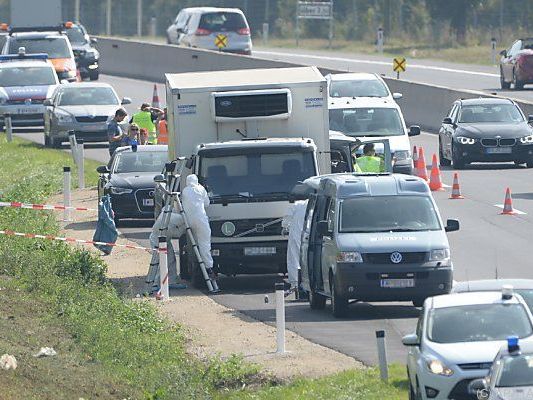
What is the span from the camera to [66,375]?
1747cm

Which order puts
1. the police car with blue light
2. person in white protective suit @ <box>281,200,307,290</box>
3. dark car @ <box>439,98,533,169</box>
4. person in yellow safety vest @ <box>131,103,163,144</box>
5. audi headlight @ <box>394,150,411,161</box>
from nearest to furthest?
1. person in white protective suit @ <box>281,200,307,290</box>
2. audi headlight @ <box>394,150,411,161</box>
3. dark car @ <box>439,98,533,169</box>
4. person in yellow safety vest @ <box>131,103,163,144</box>
5. the police car with blue light

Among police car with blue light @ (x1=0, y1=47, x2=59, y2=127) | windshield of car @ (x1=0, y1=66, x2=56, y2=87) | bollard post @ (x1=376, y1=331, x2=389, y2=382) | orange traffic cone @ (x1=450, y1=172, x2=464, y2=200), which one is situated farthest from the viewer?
windshield of car @ (x1=0, y1=66, x2=56, y2=87)

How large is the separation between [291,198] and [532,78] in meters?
33.0

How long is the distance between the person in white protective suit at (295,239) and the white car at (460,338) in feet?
24.0

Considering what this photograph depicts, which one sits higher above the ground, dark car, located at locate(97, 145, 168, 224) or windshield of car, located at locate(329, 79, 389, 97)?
windshield of car, located at locate(329, 79, 389, 97)

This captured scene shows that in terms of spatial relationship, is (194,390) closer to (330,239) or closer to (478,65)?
(330,239)

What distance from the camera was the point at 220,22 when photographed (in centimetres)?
6594

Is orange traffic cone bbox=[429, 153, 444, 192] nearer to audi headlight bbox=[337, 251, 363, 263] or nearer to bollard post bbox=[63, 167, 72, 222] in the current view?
bollard post bbox=[63, 167, 72, 222]

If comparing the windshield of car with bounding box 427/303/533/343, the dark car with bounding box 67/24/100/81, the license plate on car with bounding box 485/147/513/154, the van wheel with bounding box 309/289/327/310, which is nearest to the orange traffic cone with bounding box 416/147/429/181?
the license plate on car with bounding box 485/147/513/154

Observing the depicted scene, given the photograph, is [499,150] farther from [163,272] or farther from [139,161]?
[163,272]

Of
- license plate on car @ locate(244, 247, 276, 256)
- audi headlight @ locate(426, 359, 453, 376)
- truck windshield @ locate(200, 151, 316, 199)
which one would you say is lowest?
license plate on car @ locate(244, 247, 276, 256)

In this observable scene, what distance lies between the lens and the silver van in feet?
67.6

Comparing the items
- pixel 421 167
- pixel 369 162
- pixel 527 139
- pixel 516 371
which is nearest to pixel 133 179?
pixel 369 162

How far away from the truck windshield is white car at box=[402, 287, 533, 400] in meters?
8.86
